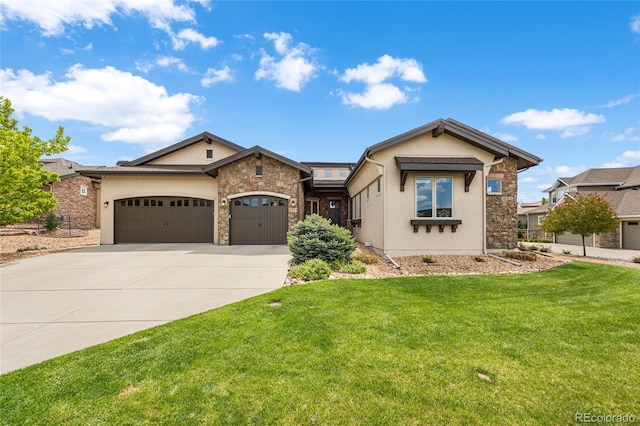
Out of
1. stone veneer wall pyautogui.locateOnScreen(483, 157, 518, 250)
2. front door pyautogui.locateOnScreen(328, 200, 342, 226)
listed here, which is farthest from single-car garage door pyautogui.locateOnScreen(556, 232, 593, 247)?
front door pyautogui.locateOnScreen(328, 200, 342, 226)

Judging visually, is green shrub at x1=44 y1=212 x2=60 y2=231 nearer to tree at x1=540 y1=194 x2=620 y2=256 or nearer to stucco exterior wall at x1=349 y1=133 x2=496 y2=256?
stucco exterior wall at x1=349 y1=133 x2=496 y2=256

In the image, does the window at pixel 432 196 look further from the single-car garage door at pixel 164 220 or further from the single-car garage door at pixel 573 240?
the single-car garage door at pixel 573 240

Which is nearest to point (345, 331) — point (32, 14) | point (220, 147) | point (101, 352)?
point (101, 352)

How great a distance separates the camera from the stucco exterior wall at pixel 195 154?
1708cm

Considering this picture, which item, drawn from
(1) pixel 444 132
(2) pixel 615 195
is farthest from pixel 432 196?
(2) pixel 615 195

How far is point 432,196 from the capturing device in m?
9.85

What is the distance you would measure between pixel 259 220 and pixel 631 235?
24048 millimetres

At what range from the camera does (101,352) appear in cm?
315

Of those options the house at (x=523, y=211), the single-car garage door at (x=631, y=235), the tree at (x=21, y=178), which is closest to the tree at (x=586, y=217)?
the single-car garage door at (x=631, y=235)

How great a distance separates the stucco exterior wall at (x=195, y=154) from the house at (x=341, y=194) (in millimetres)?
63

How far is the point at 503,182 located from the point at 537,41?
629 cm

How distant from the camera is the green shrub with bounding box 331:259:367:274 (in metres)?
7.52

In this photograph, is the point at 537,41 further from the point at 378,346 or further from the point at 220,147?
the point at 220,147

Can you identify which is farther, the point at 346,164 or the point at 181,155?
the point at 346,164
